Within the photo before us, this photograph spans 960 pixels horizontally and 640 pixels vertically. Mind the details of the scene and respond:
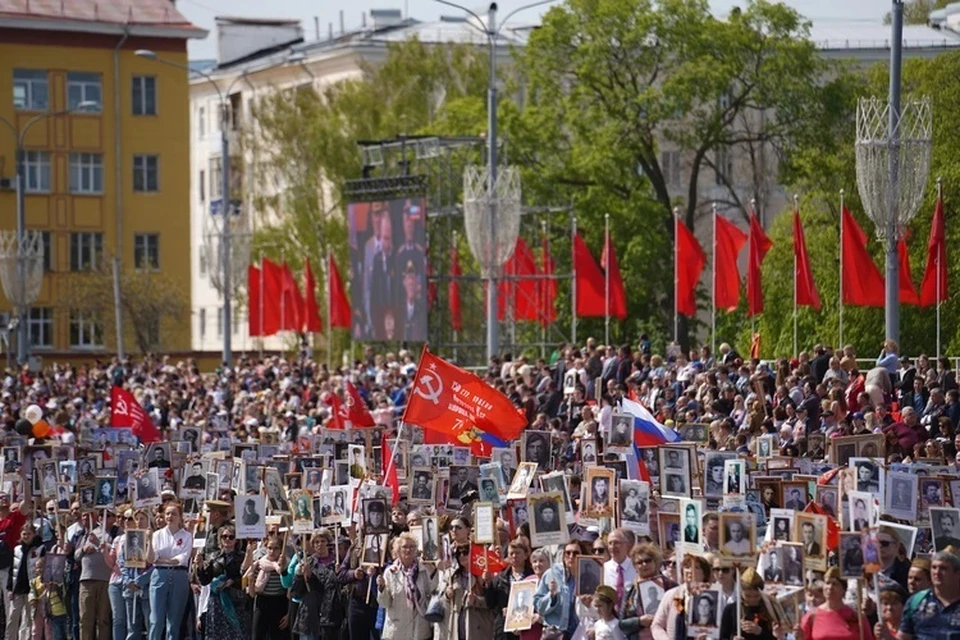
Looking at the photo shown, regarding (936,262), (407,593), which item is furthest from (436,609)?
(936,262)

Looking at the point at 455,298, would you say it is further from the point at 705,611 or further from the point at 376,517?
the point at 705,611

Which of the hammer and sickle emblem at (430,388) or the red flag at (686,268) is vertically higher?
the red flag at (686,268)

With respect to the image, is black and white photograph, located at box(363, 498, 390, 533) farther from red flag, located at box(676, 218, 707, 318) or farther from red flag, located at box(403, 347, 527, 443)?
red flag, located at box(676, 218, 707, 318)

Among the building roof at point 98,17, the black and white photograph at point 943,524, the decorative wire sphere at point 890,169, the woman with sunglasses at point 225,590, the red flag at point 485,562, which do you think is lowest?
the woman with sunglasses at point 225,590

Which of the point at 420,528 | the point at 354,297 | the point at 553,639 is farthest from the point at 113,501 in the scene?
the point at 354,297

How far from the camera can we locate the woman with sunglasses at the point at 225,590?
21688 millimetres

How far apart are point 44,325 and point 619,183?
29711 mm

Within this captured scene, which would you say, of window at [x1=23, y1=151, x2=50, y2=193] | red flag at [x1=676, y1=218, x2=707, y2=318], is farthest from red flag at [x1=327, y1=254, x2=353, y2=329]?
window at [x1=23, y1=151, x2=50, y2=193]

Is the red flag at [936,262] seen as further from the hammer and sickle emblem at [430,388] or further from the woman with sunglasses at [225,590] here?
the woman with sunglasses at [225,590]

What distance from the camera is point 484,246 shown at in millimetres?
41281

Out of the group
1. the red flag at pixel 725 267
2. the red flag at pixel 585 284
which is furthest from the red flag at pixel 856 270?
the red flag at pixel 585 284

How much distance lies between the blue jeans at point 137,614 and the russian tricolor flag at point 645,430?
4689 millimetres

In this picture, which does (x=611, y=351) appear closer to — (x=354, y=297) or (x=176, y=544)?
(x=176, y=544)

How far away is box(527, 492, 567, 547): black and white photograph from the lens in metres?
17.8
